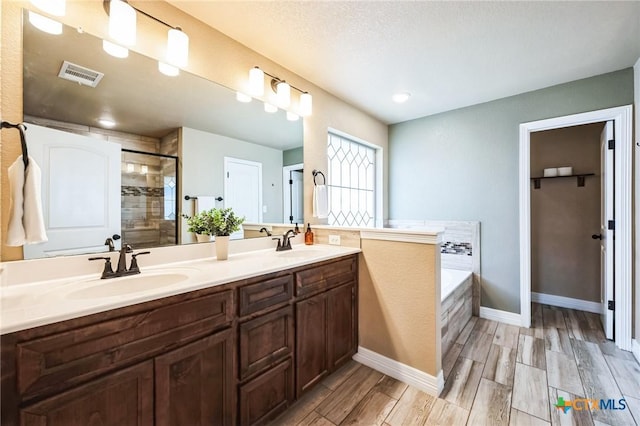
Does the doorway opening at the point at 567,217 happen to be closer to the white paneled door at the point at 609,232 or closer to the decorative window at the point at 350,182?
the white paneled door at the point at 609,232

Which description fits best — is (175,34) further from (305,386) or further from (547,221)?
(547,221)

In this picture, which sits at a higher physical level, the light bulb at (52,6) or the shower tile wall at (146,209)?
the light bulb at (52,6)

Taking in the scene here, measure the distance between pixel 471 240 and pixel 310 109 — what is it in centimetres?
232

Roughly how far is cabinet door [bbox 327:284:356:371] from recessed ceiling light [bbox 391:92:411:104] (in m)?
2.05

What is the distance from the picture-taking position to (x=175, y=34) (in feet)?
4.88

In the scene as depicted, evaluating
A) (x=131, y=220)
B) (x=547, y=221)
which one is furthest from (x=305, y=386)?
(x=547, y=221)

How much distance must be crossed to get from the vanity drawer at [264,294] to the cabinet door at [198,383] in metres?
0.14

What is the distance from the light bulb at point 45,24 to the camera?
1.17 metres

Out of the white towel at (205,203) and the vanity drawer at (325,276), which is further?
the white towel at (205,203)

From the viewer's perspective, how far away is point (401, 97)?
9.11 feet

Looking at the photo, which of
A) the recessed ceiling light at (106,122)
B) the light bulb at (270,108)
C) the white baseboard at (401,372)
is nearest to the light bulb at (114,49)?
the recessed ceiling light at (106,122)

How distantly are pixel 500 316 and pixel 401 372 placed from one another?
168 centimetres

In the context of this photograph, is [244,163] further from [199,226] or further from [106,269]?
[106,269]

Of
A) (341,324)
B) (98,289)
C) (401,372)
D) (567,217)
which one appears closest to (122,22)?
(98,289)
